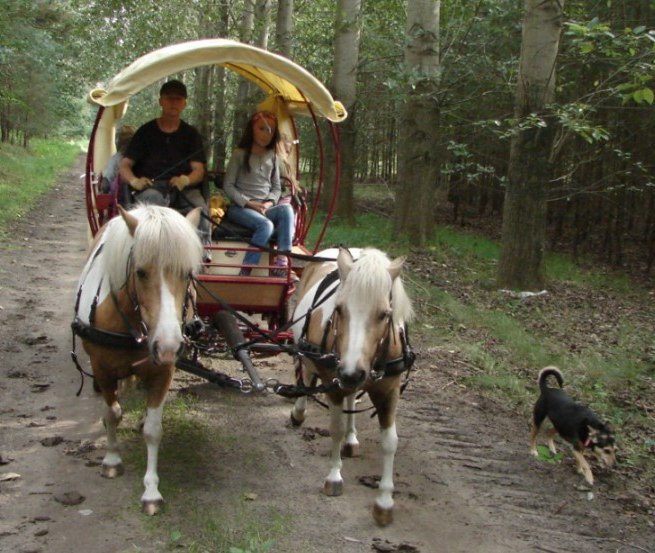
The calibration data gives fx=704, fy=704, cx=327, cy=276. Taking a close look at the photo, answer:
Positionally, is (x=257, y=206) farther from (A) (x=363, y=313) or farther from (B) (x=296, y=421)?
(A) (x=363, y=313)

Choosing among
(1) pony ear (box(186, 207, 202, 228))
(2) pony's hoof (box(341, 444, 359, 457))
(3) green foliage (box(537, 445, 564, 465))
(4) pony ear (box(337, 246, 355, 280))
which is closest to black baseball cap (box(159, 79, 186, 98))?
(1) pony ear (box(186, 207, 202, 228))

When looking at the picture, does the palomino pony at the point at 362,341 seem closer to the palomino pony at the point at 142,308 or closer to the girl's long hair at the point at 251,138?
the palomino pony at the point at 142,308

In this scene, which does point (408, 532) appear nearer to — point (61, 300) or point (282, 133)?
point (282, 133)

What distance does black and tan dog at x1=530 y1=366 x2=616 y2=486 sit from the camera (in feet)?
16.8

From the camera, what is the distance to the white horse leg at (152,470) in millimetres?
4275

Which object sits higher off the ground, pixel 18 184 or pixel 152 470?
pixel 18 184

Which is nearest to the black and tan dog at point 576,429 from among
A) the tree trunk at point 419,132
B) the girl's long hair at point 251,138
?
the girl's long hair at point 251,138

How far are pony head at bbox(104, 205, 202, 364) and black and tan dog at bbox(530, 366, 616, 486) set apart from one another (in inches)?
119

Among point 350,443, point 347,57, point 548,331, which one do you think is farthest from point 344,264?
point 347,57

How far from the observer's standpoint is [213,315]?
19.7 feet

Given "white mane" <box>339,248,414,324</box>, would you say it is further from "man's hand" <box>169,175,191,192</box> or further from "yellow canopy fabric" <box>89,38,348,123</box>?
"man's hand" <box>169,175,191,192</box>

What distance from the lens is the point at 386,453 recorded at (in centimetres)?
446

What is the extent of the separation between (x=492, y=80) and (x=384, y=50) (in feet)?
12.5

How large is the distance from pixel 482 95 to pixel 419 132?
1231 mm
